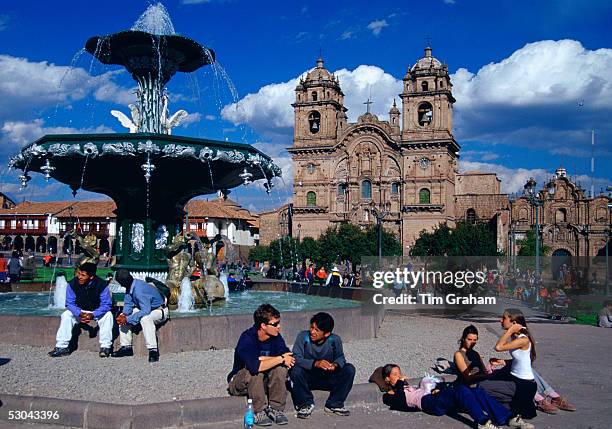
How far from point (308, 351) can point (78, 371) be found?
2.60 meters

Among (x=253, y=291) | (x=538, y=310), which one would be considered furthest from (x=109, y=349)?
(x=538, y=310)

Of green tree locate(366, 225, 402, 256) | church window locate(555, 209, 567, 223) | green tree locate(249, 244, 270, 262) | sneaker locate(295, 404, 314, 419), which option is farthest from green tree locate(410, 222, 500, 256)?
sneaker locate(295, 404, 314, 419)

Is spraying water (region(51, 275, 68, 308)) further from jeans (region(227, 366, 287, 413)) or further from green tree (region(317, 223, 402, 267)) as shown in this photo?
green tree (region(317, 223, 402, 267))

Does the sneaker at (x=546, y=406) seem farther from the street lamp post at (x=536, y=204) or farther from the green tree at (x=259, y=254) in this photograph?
the green tree at (x=259, y=254)

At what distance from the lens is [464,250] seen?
34.5m

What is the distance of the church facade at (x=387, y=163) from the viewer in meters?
61.7

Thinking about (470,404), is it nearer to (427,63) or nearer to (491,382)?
(491,382)

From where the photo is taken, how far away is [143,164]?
1132 cm

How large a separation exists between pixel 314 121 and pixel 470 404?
210 ft

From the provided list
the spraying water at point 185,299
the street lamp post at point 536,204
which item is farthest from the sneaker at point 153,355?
the street lamp post at point 536,204

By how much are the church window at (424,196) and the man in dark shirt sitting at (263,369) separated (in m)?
57.2

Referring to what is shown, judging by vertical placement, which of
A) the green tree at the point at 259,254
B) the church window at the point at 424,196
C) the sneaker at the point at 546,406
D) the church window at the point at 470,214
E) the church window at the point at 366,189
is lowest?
the sneaker at the point at 546,406

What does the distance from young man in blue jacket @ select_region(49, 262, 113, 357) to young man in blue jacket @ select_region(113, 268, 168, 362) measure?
184 mm

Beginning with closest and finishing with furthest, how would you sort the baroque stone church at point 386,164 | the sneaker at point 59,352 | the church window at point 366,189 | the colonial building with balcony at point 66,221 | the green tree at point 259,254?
the sneaker at point 59,352, the baroque stone church at point 386,164, the green tree at point 259,254, the church window at point 366,189, the colonial building with balcony at point 66,221
